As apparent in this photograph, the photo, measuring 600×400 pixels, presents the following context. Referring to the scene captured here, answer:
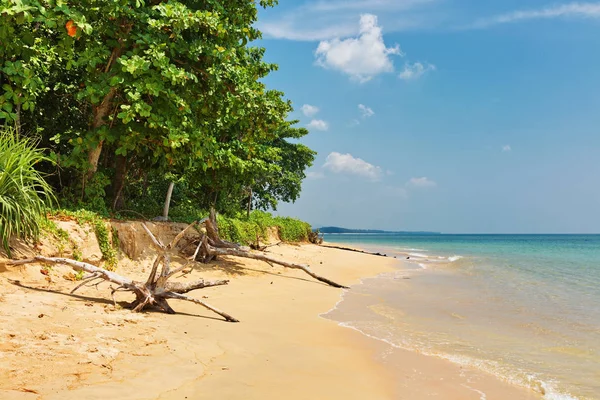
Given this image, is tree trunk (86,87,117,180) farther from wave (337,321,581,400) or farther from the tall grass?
wave (337,321,581,400)

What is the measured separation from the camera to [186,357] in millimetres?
4766

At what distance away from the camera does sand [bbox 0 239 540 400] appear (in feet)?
12.6

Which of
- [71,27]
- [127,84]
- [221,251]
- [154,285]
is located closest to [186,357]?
[154,285]

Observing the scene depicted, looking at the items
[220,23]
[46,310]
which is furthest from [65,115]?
[46,310]

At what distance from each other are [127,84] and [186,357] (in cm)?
723

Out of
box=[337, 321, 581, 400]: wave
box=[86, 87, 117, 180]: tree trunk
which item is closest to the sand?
box=[337, 321, 581, 400]: wave

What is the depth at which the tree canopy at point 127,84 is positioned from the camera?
9258 millimetres

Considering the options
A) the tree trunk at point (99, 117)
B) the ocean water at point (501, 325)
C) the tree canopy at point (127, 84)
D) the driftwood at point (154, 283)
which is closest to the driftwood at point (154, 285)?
the driftwood at point (154, 283)

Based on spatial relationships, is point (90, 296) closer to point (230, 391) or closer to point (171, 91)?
point (230, 391)

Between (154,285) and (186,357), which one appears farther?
(154,285)

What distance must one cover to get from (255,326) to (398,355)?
2.27 meters

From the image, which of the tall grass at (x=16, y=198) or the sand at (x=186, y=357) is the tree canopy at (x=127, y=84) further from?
the sand at (x=186, y=357)

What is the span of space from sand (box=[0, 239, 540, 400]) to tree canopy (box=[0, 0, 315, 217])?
162 inches

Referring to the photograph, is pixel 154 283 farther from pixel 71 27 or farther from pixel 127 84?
pixel 71 27
